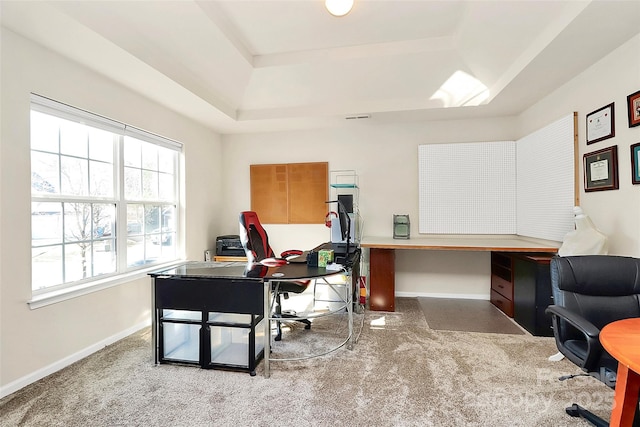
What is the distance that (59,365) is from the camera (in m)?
2.38

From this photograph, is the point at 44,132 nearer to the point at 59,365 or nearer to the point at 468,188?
the point at 59,365

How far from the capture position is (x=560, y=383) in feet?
7.03

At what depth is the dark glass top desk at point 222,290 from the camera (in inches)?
88.9

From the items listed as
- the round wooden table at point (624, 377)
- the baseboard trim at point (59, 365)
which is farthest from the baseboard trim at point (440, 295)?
the baseboard trim at point (59, 365)

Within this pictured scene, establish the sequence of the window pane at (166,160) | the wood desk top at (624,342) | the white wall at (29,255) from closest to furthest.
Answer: the wood desk top at (624,342)
the white wall at (29,255)
the window pane at (166,160)

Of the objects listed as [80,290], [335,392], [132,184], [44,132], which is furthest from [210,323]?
[44,132]

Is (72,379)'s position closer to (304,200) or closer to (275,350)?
(275,350)

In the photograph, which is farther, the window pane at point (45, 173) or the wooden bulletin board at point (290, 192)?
the wooden bulletin board at point (290, 192)

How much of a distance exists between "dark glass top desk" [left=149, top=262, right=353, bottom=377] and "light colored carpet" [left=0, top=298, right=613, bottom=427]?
29 cm

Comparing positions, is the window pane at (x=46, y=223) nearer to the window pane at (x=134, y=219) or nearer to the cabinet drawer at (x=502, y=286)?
the window pane at (x=134, y=219)

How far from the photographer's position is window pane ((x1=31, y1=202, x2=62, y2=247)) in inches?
91.2

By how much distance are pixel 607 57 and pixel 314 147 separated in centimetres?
327

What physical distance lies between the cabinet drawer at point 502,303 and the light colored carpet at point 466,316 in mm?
50

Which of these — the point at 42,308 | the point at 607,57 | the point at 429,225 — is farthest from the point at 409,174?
the point at 42,308
